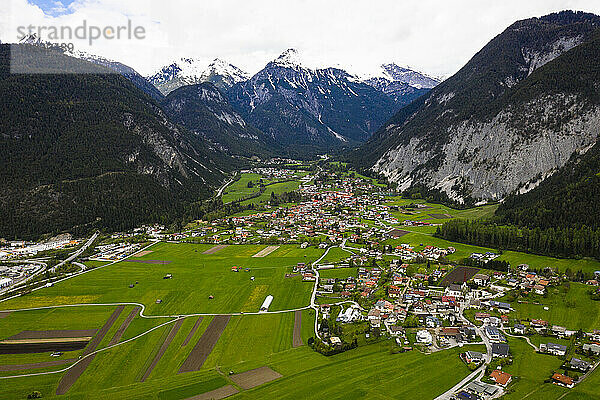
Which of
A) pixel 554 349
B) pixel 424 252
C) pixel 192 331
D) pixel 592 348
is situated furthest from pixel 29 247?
pixel 592 348

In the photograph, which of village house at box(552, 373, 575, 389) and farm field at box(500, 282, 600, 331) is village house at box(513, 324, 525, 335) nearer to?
farm field at box(500, 282, 600, 331)

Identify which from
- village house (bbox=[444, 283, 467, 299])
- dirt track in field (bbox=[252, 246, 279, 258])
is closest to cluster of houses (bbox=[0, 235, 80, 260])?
dirt track in field (bbox=[252, 246, 279, 258])

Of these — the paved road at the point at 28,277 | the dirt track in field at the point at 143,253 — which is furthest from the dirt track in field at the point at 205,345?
the dirt track in field at the point at 143,253

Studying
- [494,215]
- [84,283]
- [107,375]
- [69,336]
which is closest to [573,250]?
[494,215]

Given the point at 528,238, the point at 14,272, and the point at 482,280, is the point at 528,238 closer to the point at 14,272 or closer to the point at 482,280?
the point at 482,280

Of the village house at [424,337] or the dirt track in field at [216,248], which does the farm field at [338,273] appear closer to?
the village house at [424,337]

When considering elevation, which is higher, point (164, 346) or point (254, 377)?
point (164, 346)
